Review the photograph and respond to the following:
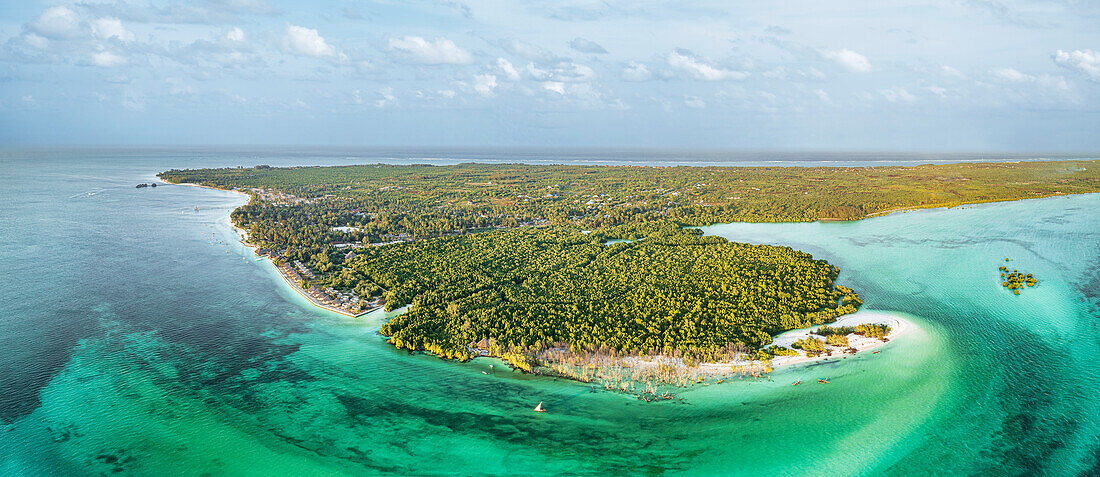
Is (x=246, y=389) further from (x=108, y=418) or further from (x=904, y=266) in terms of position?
(x=904, y=266)

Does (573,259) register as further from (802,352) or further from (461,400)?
(461,400)

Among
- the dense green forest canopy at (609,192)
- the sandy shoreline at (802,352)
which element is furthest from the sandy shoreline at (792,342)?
the dense green forest canopy at (609,192)

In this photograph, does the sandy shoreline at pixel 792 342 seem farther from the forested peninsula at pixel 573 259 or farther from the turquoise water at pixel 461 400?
the turquoise water at pixel 461 400

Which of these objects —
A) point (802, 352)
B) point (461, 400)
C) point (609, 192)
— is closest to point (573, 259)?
A: point (802, 352)

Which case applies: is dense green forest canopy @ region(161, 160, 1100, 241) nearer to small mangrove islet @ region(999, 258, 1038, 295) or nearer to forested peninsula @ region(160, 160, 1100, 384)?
forested peninsula @ region(160, 160, 1100, 384)

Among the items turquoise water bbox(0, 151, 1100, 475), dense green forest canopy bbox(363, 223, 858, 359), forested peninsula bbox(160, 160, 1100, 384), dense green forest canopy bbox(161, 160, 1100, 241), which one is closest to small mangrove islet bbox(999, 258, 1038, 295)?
turquoise water bbox(0, 151, 1100, 475)
